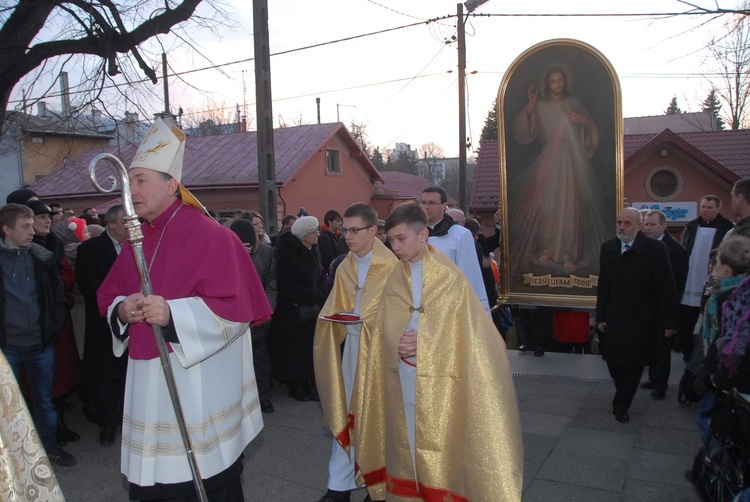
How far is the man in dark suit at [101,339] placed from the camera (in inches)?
209

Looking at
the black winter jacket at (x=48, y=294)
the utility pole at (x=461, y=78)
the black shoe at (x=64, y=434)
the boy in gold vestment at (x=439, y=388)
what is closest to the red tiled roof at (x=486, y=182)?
the utility pole at (x=461, y=78)

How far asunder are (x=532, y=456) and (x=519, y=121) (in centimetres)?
450

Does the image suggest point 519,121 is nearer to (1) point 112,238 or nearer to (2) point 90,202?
(1) point 112,238

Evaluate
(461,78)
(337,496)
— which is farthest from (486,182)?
(337,496)

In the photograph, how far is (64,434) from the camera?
17.8ft

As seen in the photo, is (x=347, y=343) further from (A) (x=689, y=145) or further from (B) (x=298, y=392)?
(A) (x=689, y=145)

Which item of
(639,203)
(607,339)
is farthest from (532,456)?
(639,203)

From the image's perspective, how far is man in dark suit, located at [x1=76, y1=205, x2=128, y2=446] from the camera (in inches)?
209

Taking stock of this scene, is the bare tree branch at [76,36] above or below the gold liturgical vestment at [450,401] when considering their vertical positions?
above

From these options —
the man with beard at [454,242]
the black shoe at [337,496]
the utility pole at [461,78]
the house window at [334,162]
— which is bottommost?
the black shoe at [337,496]

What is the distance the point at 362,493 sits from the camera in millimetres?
4465

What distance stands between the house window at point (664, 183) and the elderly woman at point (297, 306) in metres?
17.7

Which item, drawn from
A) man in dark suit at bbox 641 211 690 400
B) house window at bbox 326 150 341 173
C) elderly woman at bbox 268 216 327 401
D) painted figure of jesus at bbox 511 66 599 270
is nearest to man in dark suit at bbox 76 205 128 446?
elderly woman at bbox 268 216 327 401

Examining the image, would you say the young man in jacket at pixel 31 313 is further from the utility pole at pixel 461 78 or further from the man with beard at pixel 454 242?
the utility pole at pixel 461 78
